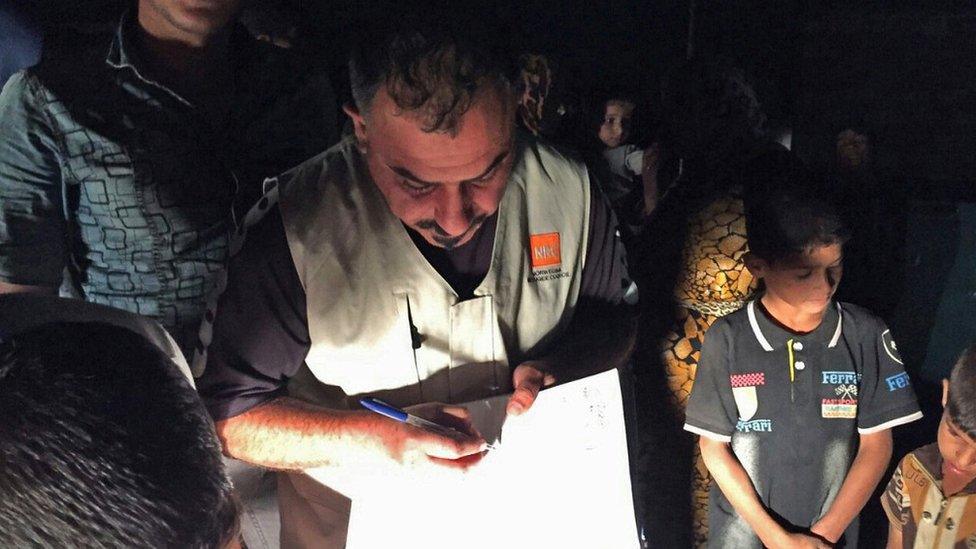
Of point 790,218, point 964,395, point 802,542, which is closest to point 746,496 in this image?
point 802,542

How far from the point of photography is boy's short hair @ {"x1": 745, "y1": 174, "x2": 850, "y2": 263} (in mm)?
1260

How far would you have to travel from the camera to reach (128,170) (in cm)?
91

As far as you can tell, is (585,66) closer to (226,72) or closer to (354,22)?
(354,22)

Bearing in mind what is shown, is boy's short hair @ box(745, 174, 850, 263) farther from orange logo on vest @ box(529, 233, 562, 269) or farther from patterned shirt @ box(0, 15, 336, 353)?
patterned shirt @ box(0, 15, 336, 353)

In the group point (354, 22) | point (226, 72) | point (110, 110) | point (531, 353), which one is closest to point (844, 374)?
point (531, 353)

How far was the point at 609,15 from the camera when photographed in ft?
4.08

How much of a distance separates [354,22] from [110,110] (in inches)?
13.3

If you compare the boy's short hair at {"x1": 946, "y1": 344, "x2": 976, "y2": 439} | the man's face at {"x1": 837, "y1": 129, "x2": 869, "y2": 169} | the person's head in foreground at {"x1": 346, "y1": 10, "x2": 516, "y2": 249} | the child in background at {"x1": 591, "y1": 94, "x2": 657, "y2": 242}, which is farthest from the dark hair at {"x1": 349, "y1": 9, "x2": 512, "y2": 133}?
the boy's short hair at {"x1": 946, "y1": 344, "x2": 976, "y2": 439}

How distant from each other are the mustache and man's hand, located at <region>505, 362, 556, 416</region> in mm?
220

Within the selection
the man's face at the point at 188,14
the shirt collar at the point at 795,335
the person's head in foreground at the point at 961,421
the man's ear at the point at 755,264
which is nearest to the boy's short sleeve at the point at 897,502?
the person's head in foreground at the point at 961,421

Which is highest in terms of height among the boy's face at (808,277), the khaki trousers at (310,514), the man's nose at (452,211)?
the man's nose at (452,211)

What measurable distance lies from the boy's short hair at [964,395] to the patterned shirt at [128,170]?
3.82 ft

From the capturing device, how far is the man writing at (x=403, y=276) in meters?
0.85

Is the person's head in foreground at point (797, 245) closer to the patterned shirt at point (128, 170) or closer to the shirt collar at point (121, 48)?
the patterned shirt at point (128, 170)
